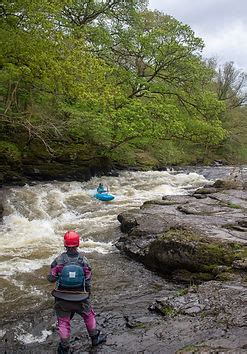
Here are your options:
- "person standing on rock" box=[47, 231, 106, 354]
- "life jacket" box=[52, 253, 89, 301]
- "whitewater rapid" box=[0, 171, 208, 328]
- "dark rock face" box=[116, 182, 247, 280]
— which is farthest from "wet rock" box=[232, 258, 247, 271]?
"whitewater rapid" box=[0, 171, 208, 328]

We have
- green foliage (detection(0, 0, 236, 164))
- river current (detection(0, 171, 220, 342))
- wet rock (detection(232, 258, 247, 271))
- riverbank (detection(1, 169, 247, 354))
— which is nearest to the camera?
riverbank (detection(1, 169, 247, 354))

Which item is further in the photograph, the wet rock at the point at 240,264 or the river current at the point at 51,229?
the river current at the point at 51,229

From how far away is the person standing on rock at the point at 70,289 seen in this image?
4.60 meters

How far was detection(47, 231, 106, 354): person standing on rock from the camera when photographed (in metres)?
4.60

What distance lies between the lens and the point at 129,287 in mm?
6797

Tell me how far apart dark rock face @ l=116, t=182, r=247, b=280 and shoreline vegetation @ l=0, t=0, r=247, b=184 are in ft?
14.8

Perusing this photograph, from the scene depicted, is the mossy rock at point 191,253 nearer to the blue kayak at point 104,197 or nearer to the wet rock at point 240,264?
the wet rock at point 240,264

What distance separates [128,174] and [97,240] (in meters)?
11.3

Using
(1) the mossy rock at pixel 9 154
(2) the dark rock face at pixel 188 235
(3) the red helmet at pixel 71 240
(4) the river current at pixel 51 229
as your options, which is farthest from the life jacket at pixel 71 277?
(1) the mossy rock at pixel 9 154

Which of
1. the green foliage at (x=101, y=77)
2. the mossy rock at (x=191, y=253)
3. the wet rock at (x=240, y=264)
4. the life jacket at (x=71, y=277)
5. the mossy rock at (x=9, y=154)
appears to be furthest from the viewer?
the mossy rock at (x=9, y=154)

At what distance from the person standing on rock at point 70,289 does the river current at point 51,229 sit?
1.36 metres

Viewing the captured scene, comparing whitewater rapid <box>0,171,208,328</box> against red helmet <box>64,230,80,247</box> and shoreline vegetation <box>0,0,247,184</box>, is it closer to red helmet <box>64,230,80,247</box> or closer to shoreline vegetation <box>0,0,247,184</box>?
shoreline vegetation <box>0,0,247,184</box>

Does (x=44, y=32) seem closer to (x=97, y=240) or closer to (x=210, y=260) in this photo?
(x=97, y=240)

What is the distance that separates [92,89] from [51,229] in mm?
5209
